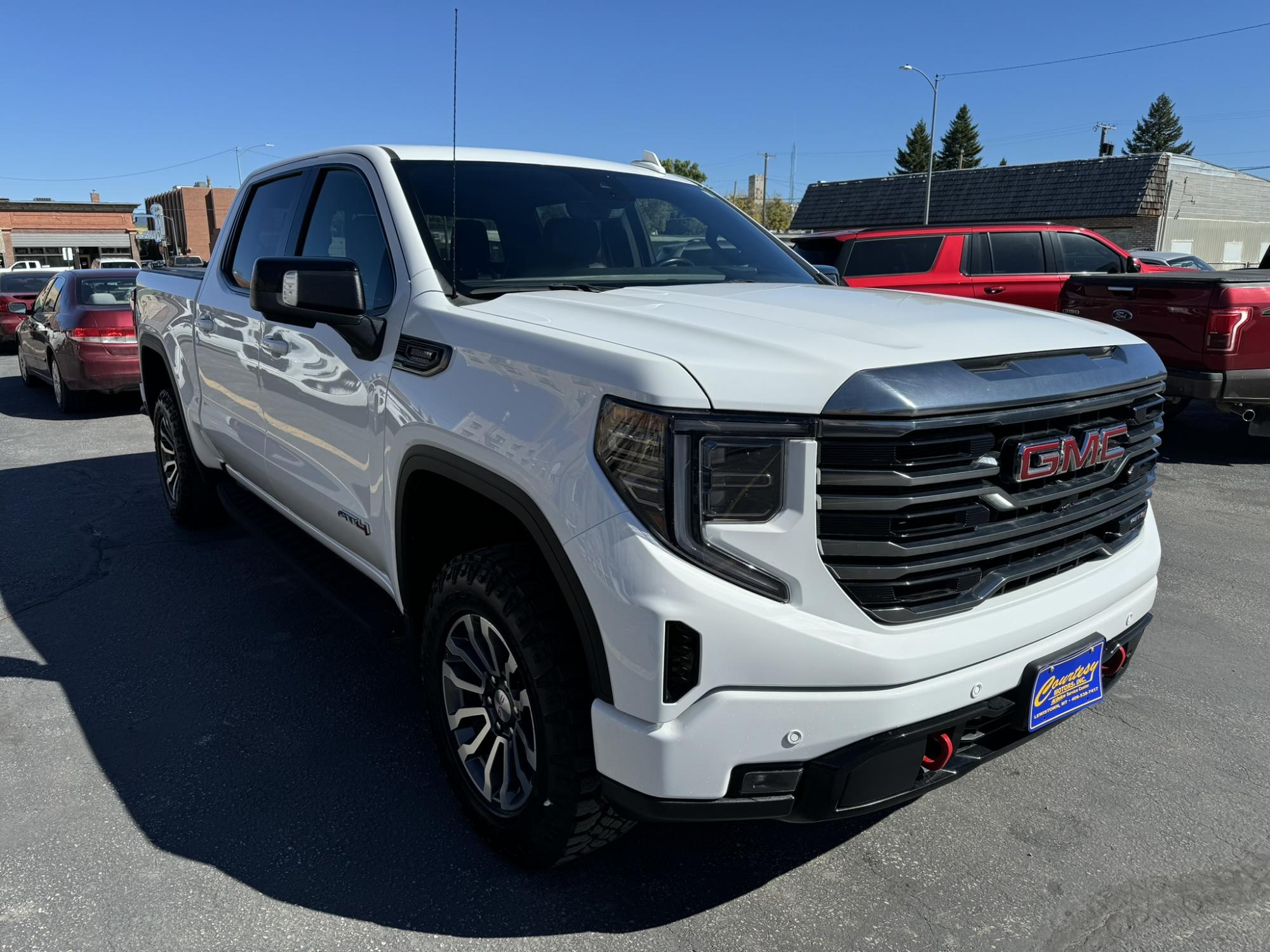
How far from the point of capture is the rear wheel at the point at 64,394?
10.7 metres

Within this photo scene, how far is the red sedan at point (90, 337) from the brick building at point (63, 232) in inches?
2463

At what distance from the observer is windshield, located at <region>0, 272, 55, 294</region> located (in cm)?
1739

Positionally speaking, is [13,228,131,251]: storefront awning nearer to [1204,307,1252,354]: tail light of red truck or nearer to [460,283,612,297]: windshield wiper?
[1204,307,1252,354]: tail light of red truck

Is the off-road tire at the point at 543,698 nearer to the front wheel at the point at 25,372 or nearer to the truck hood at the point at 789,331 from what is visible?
the truck hood at the point at 789,331

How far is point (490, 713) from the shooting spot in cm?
262

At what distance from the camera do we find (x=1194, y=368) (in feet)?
24.0

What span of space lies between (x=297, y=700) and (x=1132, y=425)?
304 cm

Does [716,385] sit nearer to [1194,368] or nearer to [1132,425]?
[1132,425]

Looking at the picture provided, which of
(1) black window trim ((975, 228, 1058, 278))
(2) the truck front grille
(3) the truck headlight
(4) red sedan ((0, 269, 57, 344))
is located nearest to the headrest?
(3) the truck headlight

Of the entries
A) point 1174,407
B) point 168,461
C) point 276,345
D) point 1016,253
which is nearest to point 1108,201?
point 1016,253

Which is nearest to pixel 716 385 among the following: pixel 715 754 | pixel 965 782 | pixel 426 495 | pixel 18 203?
pixel 715 754

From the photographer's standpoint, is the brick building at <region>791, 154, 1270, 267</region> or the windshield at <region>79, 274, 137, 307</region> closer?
the windshield at <region>79, 274, 137, 307</region>

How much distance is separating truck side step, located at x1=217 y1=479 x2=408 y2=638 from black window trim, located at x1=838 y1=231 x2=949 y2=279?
8198 mm

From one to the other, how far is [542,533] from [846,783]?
88cm
